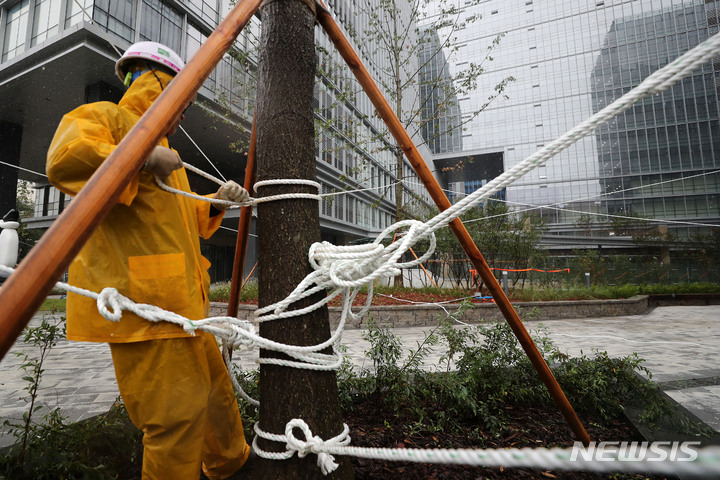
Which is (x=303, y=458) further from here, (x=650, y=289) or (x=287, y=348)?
(x=650, y=289)

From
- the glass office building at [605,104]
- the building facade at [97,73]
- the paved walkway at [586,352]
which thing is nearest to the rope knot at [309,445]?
Result: the paved walkway at [586,352]

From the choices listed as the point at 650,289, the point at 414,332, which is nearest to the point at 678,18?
the point at 650,289

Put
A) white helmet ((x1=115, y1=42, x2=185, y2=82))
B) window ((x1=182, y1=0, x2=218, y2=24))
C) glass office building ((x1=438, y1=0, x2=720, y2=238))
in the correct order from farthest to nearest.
→ glass office building ((x1=438, y1=0, x2=720, y2=238)), window ((x1=182, y1=0, x2=218, y2=24)), white helmet ((x1=115, y1=42, x2=185, y2=82))

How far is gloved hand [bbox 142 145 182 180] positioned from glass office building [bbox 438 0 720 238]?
33984mm

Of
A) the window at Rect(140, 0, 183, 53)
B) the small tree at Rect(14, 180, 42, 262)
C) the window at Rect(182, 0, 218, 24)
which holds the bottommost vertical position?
the small tree at Rect(14, 180, 42, 262)

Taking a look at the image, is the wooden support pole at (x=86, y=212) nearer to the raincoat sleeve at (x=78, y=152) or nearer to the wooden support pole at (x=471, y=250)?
the raincoat sleeve at (x=78, y=152)

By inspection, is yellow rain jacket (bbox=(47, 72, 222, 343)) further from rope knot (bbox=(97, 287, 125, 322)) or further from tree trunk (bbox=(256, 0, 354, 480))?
tree trunk (bbox=(256, 0, 354, 480))

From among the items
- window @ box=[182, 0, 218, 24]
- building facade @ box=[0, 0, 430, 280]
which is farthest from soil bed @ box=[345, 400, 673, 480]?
window @ box=[182, 0, 218, 24]

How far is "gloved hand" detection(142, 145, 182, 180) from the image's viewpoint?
1272 mm

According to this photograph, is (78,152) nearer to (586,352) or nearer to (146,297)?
(146,297)

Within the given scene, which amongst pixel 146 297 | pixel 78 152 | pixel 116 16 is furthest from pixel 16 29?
pixel 146 297

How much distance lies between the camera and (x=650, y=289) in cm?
1336

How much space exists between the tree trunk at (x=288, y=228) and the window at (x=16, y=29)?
1426cm

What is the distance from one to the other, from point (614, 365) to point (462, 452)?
251cm
